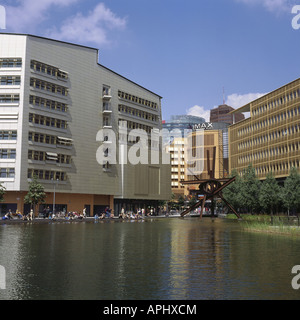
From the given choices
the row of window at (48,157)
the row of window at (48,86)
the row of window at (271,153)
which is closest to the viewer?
the row of window at (48,157)

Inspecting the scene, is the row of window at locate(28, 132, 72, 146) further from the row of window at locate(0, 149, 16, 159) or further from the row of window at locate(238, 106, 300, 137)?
the row of window at locate(238, 106, 300, 137)

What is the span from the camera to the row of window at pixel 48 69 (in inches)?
3118

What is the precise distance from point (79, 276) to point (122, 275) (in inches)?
58.7

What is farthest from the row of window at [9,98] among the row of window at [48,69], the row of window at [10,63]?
the row of window at [48,69]

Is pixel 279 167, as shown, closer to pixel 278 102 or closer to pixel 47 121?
pixel 278 102

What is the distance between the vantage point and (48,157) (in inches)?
3164

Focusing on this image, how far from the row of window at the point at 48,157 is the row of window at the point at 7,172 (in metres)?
4.20

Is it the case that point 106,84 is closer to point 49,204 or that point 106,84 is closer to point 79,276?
point 49,204

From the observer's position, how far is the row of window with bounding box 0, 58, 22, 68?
253ft

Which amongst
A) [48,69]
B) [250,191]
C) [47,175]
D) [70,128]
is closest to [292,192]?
[250,191]

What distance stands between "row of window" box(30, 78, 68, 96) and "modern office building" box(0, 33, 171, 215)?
0.62 feet

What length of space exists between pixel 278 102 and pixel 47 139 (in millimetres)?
52275

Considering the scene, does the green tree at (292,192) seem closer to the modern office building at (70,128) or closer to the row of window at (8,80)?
the modern office building at (70,128)

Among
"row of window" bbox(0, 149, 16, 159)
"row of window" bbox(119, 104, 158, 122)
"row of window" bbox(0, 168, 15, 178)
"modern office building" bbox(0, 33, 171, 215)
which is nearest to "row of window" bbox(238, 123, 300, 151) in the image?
"modern office building" bbox(0, 33, 171, 215)
